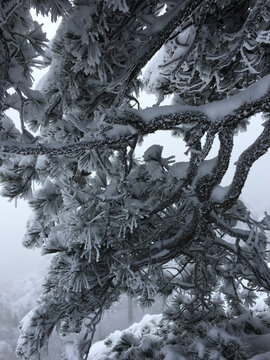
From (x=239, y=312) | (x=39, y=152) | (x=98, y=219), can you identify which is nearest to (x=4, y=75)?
(x=39, y=152)

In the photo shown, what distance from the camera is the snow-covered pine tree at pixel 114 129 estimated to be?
176 centimetres

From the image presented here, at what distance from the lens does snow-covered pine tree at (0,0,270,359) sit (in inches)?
69.4

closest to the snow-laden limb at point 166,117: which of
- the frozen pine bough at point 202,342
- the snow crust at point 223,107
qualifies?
the snow crust at point 223,107

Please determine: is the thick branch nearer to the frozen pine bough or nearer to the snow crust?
the snow crust

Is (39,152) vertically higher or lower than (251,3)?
lower

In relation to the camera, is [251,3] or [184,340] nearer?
[251,3]

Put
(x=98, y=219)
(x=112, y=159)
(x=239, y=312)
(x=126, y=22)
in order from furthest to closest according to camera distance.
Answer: (x=239, y=312) → (x=112, y=159) → (x=98, y=219) → (x=126, y=22)

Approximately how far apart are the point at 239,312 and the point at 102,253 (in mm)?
3774

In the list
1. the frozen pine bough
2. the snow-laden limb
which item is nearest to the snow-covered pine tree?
the snow-laden limb

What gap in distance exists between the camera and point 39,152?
1.56 meters

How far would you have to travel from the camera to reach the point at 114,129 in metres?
1.71

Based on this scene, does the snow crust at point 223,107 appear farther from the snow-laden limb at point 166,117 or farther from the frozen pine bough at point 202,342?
the frozen pine bough at point 202,342

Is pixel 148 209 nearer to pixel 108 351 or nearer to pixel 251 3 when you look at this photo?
pixel 251 3

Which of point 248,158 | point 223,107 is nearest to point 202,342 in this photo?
point 248,158
